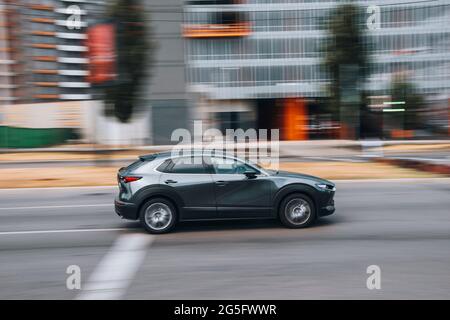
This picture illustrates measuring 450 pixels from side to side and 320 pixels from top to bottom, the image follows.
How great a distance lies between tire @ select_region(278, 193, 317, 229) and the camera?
371 inches

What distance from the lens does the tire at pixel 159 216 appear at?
9.34 meters

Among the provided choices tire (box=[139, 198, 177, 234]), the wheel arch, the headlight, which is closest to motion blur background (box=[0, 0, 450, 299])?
tire (box=[139, 198, 177, 234])

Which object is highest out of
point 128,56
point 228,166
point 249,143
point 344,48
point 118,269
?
point 344,48

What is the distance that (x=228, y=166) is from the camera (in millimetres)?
9578

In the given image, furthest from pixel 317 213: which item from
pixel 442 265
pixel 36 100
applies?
pixel 36 100

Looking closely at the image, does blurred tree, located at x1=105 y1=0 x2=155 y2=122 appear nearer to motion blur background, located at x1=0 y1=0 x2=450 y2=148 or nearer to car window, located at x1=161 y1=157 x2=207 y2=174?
car window, located at x1=161 y1=157 x2=207 y2=174

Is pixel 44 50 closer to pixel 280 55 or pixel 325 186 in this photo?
pixel 280 55

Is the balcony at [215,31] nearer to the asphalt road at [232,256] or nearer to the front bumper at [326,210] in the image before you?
the asphalt road at [232,256]

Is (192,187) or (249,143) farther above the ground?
(192,187)

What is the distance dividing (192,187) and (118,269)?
97.2 inches

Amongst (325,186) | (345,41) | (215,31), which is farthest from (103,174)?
(215,31)

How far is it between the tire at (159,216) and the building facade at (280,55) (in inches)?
1444

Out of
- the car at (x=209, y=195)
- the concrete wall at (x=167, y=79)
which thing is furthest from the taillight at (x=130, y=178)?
the concrete wall at (x=167, y=79)
